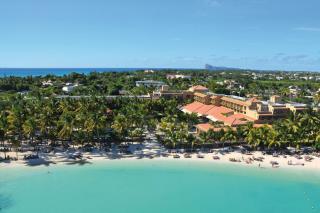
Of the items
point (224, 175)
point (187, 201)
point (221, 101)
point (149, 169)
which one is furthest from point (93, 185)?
point (221, 101)

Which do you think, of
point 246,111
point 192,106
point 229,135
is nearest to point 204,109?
point 192,106

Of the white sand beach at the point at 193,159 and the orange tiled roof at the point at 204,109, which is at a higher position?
the orange tiled roof at the point at 204,109

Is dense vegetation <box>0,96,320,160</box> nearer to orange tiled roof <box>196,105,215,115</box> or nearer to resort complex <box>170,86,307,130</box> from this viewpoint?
resort complex <box>170,86,307,130</box>

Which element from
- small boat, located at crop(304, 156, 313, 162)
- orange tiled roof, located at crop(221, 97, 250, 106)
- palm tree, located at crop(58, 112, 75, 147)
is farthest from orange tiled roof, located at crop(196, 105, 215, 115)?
palm tree, located at crop(58, 112, 75, 147)

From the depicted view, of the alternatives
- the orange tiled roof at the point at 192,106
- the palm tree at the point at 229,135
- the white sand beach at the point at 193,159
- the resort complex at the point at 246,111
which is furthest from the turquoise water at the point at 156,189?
the orange tiled roof at the point at 192,106

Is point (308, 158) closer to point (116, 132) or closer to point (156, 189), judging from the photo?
point (156, 189)

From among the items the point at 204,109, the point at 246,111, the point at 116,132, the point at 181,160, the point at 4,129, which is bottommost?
the point at 181,160

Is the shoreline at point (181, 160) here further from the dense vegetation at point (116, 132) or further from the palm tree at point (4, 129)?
the palm tree at point (4, 129)
